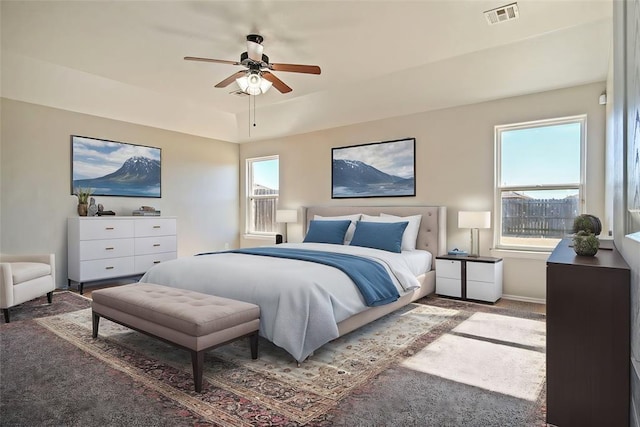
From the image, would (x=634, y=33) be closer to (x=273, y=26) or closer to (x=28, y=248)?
(x=273, y=26)

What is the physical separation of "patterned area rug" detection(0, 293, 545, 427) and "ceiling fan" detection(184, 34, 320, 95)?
243 centimetres

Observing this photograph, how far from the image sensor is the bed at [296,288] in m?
2.65

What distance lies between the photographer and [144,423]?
76.0 inches

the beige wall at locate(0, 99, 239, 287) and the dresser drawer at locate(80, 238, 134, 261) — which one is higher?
the beige wall at locate(0, 99, 239, 287)

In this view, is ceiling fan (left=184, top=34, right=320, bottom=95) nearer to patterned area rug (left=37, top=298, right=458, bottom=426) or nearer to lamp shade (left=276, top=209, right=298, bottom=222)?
patterned area rug (left=37, top=298, right=458, bottom=426)

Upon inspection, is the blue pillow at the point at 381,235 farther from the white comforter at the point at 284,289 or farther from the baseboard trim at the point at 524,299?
the baseboard trim at the point at 524,299

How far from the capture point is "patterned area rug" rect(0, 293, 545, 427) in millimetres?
2006

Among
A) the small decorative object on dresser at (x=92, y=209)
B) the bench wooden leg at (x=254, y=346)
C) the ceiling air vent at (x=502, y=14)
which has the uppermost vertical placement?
the ceiling air vent at (x=502, y=14)

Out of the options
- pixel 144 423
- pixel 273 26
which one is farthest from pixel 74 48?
pixel 144 423

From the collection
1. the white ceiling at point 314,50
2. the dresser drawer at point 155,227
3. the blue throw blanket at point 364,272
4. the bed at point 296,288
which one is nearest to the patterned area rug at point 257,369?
the bed at point 296,288

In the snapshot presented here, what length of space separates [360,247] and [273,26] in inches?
105

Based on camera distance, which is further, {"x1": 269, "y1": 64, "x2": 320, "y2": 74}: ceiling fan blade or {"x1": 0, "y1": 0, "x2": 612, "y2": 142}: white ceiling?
{"x1": 269, "y1": 64, "x2": 320, "y2": 74}: ceiling fan blade

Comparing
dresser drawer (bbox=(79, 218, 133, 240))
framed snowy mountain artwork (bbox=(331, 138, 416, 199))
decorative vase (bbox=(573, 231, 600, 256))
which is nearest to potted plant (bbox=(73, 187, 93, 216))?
dresser drawer (bbox=(79, 218, 133, 240))

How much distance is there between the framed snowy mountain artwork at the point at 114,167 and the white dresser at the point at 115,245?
0.61m
